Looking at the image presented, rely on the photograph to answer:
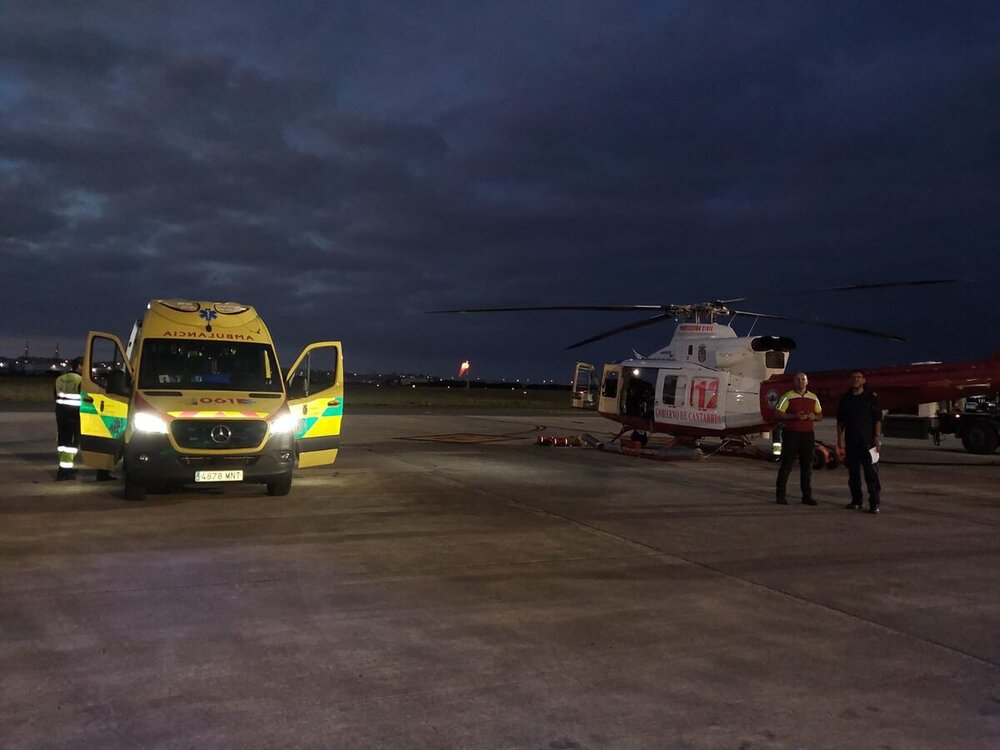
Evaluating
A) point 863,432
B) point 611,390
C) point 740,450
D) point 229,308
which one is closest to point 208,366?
point 229,308

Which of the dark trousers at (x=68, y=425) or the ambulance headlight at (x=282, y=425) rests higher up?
the ambulance headlight at (x=282, y=425)

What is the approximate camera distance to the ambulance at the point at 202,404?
29.6 ft

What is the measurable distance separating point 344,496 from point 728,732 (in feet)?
24.1

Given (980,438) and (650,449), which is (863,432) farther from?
(980,438)

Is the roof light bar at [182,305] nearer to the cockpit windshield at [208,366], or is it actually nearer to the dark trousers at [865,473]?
the cockpit windshield at [208,366]

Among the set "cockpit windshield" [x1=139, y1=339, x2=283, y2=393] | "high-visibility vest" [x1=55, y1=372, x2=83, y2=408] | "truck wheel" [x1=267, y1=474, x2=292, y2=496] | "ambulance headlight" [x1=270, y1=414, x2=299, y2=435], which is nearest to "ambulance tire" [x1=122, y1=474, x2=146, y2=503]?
"cockpit windshield" [x1=139, y1=339, x2=283, y2=393]

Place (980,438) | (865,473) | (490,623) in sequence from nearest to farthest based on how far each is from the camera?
1. (490,623)
2. (865,473)
3. (980,438)

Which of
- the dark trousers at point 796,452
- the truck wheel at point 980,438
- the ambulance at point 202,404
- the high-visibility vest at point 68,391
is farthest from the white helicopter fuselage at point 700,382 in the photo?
the high-visibility vest at point 68,391

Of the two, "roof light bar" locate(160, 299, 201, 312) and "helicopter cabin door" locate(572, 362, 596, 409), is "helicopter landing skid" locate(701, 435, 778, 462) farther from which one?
"roof light bar" locate(160, 299, 201, 312)

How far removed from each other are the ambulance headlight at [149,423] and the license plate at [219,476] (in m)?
0.62

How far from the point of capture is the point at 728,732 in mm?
3494

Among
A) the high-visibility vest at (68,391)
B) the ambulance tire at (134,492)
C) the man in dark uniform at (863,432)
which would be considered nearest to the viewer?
the ambulance tire at (134,492)

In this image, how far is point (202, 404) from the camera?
9.20m

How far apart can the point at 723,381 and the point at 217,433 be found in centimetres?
1005
